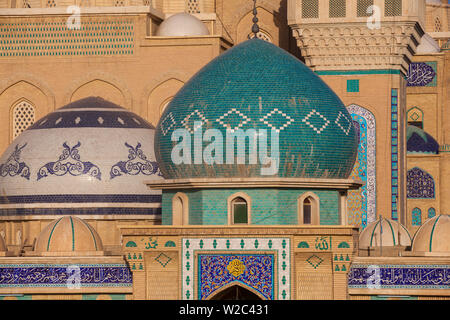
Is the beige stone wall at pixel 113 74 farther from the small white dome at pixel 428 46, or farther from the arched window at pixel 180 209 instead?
the arched window at pixel 180 209

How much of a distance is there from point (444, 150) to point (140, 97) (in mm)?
7047

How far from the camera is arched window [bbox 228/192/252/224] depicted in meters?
19.4

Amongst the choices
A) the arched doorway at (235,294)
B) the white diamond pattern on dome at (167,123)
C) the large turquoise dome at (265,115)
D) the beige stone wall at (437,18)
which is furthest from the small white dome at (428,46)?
the arched doorway at (235,294)

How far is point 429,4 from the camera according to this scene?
37781 mm

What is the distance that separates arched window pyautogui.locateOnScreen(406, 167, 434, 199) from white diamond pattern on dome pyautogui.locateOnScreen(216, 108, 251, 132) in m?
11.4

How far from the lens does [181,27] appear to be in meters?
27.5

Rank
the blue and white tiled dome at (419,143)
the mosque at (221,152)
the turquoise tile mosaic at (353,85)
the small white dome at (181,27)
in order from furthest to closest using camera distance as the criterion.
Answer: the blue and white tiled dome at (419,143) → the small white dome at (181,27) → the turquoise tile mosaic at (353,85) → the mosque at (221,152)

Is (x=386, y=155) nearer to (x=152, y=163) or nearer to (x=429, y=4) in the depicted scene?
(x=152, y=163)

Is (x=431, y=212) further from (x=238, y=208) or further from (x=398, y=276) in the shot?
(x=238, y=208)

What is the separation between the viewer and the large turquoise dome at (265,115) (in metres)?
19.5

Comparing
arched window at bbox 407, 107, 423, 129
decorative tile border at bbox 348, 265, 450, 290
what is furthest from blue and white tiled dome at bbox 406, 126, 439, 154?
decorative tile border at bbox 348, 265, 450, 290

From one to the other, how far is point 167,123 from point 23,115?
8130 mm

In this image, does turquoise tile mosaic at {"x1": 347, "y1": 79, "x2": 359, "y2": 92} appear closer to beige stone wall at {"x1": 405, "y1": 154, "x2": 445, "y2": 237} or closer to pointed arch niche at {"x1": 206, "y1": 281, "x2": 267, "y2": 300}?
beige stone wall at {"x1": 405, "y1": 154, "x2": 445, "y2": 237}

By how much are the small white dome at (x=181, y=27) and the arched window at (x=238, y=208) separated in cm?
837
